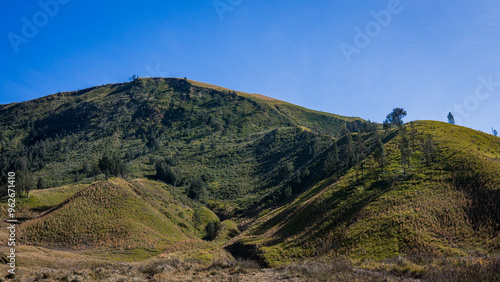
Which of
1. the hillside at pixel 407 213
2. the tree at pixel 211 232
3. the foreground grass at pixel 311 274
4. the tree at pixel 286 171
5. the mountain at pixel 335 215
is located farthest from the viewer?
the tree at pixel 286 171

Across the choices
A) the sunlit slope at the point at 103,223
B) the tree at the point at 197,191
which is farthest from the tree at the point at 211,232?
the tree at the point at 197,191

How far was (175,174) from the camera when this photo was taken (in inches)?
5098

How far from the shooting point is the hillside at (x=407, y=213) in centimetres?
3559

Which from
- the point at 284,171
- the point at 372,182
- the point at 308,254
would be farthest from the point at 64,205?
the point at 284,171

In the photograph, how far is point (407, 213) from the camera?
1633 inches

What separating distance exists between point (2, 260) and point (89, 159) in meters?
153

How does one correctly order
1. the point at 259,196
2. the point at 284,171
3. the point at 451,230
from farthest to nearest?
the point at 284,171 → the point at 259,196 → the point at 451,230

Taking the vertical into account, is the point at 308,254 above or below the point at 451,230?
below

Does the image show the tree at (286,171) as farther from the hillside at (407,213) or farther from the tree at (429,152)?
the tree at (429,152)

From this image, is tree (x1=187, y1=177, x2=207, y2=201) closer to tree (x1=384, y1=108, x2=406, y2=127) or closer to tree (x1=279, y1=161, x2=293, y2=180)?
tree (x1=279, y1=161, x2=293, y2=180)

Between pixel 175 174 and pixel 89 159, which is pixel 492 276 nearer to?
pixel 175 174

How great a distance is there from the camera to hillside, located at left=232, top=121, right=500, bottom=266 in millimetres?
35594

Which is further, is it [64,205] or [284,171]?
[284,171]

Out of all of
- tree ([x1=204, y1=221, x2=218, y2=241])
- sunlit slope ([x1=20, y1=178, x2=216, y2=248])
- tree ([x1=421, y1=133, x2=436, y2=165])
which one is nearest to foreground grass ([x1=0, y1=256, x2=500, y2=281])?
sunlit slope ([x1=20, y1=178, x2=216, y2=248])
